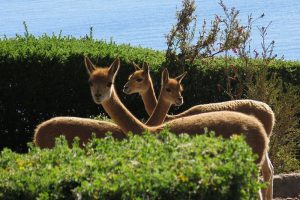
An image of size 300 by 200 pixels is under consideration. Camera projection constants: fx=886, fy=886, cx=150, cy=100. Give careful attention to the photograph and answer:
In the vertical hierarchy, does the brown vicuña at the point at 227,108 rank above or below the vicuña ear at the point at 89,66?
below

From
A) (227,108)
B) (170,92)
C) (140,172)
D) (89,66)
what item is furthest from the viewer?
(170,92)

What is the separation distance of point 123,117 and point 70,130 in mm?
739

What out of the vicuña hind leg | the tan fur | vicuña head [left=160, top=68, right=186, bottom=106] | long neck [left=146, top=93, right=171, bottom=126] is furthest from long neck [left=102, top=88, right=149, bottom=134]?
the vicuña hind leg

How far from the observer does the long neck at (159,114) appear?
10.4 metres

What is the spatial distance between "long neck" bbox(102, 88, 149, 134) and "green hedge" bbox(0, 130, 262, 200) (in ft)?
8.09

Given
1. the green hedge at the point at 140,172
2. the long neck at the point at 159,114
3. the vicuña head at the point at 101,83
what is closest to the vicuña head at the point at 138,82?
the long neck at the point at 159,114

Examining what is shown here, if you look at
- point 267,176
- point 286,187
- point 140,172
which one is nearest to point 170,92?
point 267,176

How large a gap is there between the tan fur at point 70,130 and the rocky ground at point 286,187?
97.4 inches

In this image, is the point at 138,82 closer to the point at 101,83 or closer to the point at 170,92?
the point at 170,92

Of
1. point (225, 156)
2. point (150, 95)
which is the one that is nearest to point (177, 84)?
point (150, 95)

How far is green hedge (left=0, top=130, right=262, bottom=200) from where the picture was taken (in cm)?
580

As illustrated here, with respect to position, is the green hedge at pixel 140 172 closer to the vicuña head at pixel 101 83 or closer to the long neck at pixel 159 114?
the vicuña head at pixel 101 83

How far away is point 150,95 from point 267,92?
1.86m

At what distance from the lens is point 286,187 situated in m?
11.2
